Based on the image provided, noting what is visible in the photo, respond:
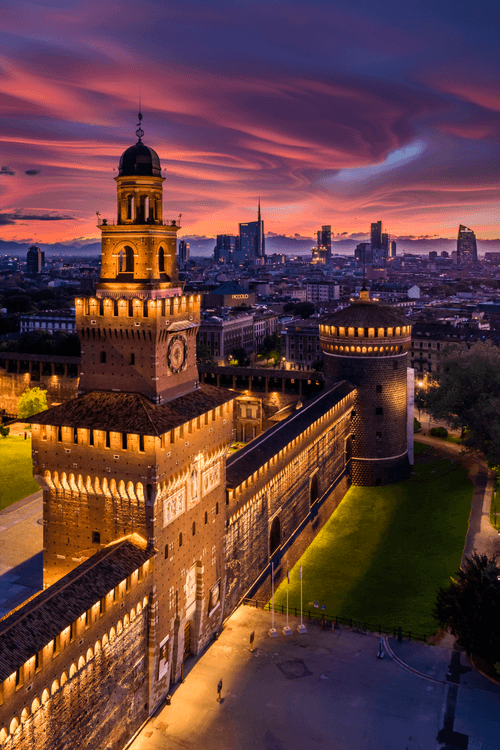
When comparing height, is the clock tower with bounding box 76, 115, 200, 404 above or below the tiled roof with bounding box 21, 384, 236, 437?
above

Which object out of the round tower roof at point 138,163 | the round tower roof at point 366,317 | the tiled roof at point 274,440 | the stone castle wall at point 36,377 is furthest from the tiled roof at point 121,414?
the stone castle wall at point 36,377

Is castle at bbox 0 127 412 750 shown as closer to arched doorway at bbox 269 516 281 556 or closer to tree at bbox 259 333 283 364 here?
arched doorway at bbox 269 516 281 556

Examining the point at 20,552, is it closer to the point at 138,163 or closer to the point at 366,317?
the point at 138,163

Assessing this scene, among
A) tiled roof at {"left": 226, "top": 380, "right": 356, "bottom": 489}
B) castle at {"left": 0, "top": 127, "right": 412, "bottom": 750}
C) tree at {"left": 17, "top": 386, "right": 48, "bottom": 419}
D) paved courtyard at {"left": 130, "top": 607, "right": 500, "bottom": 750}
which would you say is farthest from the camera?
tree at {"left": 17, "top": 386, "right": 48, "bottom": 419}

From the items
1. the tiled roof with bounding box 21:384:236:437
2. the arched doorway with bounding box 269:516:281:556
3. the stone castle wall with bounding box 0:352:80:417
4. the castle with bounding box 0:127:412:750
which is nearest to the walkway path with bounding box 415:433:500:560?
the arched doorway with bounding box 269:516:281:556

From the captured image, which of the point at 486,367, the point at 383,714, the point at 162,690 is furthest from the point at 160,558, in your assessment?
the point at 486,367

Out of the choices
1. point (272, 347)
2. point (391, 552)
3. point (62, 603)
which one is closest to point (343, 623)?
point (391, 552)

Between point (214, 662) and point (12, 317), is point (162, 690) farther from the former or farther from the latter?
point (12, 317)
